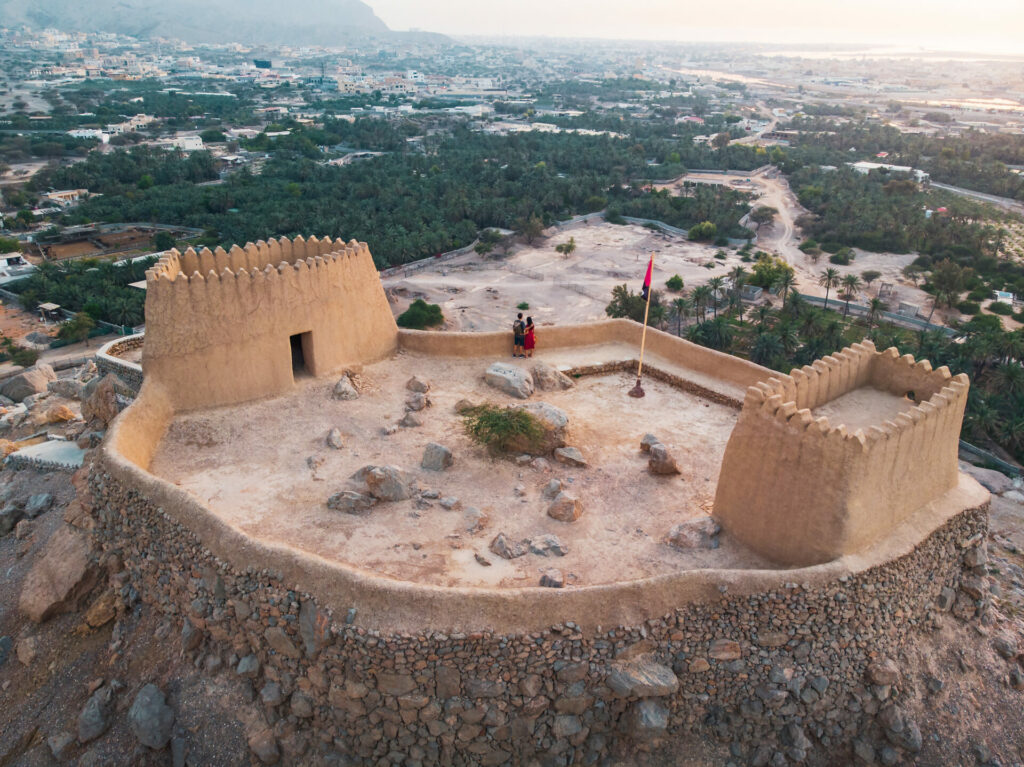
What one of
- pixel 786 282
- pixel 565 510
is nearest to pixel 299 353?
pixel 565 510

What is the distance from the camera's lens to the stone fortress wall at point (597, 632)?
31.4ft

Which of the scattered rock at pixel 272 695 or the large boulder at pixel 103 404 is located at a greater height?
the large boulder at pixel 103 404

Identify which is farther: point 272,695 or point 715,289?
point 715,289

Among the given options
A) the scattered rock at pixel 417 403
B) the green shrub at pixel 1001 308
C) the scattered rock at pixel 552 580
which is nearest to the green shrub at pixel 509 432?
the scattered rock at pixel 417 403

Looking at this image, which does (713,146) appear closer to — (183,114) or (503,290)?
(503,290)

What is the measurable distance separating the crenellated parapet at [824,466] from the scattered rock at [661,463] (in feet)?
4.69

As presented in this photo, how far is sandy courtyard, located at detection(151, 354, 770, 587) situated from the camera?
10.8 meters

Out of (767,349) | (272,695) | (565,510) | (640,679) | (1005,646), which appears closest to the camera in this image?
(640,679)

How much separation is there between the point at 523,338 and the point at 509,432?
14.7 feet

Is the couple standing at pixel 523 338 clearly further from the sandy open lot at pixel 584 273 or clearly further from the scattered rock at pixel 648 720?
the sandy open lot at pixel 584 273

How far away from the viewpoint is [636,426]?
14727 mm

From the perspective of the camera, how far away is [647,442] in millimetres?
13594

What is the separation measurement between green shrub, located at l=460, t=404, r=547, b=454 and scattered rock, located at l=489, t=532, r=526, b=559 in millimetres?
2603

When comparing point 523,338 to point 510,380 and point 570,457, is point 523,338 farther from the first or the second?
point 570,457
